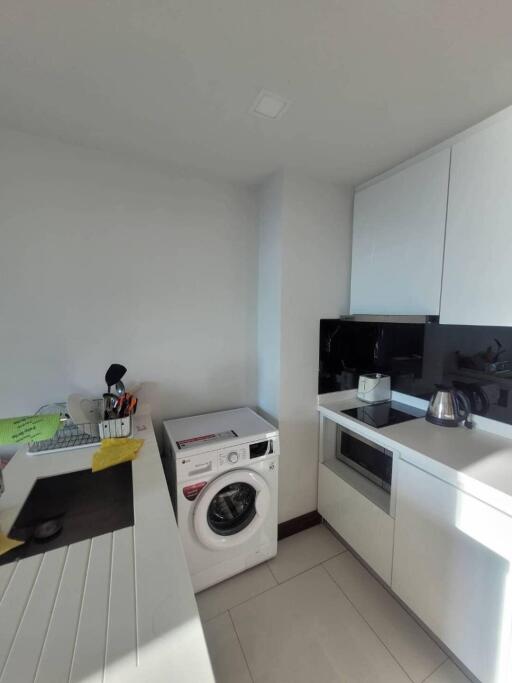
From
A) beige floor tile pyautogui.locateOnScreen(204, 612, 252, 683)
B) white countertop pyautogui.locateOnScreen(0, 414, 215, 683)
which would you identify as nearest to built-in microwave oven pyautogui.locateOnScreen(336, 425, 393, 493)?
beige floor tile pyautogui.locateOnScreen(204, 612, 252, 683)

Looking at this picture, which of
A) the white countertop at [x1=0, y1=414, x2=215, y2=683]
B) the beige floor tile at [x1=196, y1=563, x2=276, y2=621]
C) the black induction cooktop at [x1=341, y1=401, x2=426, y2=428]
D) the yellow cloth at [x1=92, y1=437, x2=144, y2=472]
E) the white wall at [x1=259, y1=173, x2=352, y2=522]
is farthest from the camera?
the white wall at [x1=259, y1=173, x2=352, y2=522]

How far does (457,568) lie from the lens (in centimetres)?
109

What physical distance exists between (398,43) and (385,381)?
1630 millimetres

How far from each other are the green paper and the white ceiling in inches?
52.1

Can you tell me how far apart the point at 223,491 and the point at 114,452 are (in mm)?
651

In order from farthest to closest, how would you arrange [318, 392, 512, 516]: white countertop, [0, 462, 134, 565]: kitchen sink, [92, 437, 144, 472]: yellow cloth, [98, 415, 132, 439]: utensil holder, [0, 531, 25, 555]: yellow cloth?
1. [98, 415, 132, 439]: utensil holder
2. [92, 437, 144, 472]: yellow cloth
3. [318, 392, 512, 516]: white countertop
4. [0, 462, 134, 565]: kitchen sink
5. [0, 531, 25, 555]: yellow cloth

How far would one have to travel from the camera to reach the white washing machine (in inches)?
53.3

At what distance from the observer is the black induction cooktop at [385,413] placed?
5.07 ft

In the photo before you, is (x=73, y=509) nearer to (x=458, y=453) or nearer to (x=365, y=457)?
(x=365, y=457)

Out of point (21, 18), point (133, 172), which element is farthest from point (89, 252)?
point (21, 18)

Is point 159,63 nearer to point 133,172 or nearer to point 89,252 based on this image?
point 133,172

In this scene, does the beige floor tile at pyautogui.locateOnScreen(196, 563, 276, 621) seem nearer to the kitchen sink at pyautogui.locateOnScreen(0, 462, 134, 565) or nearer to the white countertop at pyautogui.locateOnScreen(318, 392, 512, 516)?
the kitchen sink at pyautogui.locateOnScreen(0, 462, 134, 565)

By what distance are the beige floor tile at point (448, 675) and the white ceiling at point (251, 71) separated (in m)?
2.34

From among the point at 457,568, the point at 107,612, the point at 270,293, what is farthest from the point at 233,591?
the point at 270,293
